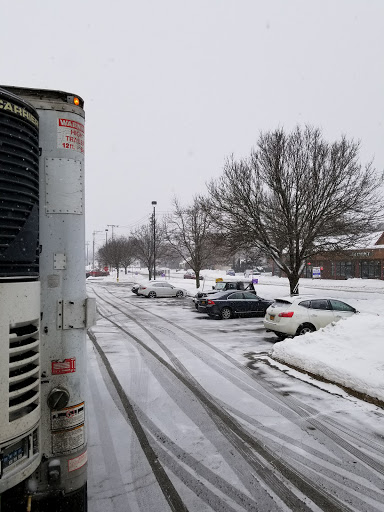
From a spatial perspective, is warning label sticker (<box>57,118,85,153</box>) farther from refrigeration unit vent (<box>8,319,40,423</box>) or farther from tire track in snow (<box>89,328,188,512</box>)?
tire track in snow (<box>89,328,188,512</box>)

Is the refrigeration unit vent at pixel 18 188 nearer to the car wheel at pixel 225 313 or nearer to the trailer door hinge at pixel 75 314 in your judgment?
the trailer door hinge at pixel 75 314

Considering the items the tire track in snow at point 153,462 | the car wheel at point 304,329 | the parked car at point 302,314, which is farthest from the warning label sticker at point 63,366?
the car wheel at point 304,329

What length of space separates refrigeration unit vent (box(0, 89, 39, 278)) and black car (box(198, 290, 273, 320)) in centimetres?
1469

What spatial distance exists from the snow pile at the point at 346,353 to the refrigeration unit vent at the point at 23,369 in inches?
229

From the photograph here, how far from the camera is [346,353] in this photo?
26.4 ft

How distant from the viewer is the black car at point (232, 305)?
17078mm

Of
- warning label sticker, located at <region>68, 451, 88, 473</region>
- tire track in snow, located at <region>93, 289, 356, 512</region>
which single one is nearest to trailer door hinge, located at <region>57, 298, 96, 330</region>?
warning label sticker, located at <region>68, 451, 88, 473</region>

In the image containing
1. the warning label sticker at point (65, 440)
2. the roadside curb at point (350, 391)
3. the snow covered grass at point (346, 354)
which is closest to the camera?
the warning label sticker at point (65, 440)

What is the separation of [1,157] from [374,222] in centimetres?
2323

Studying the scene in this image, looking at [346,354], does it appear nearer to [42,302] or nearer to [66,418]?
[66,418]

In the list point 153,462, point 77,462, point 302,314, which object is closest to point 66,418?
point 77,462

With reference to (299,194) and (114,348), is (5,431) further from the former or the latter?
(299,194)

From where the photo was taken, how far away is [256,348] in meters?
10.8

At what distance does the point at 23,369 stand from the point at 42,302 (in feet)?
1.73
